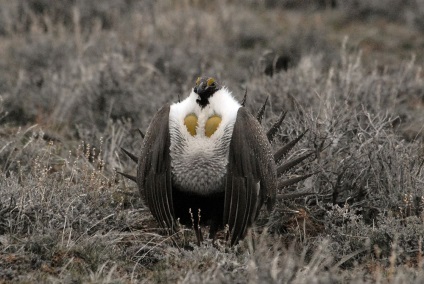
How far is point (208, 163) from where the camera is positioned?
10.8ft

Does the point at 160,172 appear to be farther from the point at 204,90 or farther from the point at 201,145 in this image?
the point at 204,90

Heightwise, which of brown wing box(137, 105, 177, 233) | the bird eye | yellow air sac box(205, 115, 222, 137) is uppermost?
the bird eye

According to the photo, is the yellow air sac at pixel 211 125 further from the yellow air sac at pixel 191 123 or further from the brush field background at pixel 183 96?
the brush field background at pixel 183 96

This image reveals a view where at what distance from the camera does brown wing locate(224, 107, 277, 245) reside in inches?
128

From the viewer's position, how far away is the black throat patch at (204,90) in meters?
3.36

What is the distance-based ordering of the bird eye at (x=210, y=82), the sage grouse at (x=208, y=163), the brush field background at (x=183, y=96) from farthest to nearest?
the bird eye at (x=210, y=82)
the sage grouse at (x=208, y=163)
the brush field background at (x=183, y=96)

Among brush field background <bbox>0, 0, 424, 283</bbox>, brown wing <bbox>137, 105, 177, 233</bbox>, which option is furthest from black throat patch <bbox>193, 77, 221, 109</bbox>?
brush field background <bbox>0, 0, 424, 283</bbox>

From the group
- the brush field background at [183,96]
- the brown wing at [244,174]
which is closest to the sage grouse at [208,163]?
the brown wing at [244,174]

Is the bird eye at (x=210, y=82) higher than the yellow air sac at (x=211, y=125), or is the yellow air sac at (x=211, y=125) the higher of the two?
the bird eye at (x=210, y=82)

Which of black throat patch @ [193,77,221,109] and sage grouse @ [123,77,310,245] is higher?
black throat patch @ [193,77,221,109]

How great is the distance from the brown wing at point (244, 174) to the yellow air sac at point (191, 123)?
0.57ft

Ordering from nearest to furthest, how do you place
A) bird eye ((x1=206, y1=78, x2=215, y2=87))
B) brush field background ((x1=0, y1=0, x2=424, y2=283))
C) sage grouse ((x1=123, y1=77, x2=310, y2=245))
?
brush field background ((x1=0, y1=0, x2=424, y2=283)), sage grouse ((x1=123, y1=77, x2=310, y2=245)), bird eye ((x1=206, y1=78, x2=215, y2=87))

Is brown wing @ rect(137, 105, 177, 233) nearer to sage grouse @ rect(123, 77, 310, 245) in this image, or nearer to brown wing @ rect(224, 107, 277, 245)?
sage grouse @ rect(123, 77, 310, 245)

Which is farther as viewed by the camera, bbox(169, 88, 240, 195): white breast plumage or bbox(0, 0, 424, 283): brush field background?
bbox(169, 88, 240, 195): white breast plumage
